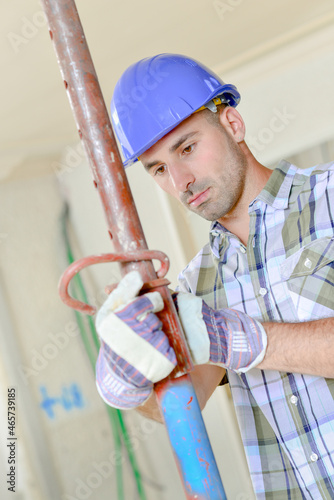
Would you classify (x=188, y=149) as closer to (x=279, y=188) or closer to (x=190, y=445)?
(x=279, y=188)

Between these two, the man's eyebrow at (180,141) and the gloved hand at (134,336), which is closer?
the gloved hand at (134,336)

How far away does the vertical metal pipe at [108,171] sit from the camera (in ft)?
3.01

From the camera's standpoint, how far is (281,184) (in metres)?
1.52

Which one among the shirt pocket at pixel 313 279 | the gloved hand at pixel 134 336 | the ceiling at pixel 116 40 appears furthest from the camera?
the ceiling at pixel 116 40

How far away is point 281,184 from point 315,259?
27 centimetres

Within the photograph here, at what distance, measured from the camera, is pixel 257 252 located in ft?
4.90

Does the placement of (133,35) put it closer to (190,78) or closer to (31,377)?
(190,78)

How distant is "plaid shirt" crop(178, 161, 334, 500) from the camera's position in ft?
4.48

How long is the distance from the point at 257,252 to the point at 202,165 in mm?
288

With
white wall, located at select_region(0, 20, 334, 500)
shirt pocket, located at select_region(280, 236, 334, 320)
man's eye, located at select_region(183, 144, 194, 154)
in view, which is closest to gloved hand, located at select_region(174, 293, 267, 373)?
shirt pocket, located at select_region(280, 236, 334, 320)

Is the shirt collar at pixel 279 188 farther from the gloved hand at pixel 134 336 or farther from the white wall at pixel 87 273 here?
the white wall at pixel 87 273

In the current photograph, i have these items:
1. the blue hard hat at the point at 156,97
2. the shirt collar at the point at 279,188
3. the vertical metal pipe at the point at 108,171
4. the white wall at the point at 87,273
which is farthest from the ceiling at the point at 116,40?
the vertical metal pipe at the point at 108,171

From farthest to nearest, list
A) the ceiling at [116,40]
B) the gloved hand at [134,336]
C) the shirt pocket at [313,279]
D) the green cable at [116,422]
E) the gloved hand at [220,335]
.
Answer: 1. the green cable at [116,422]
2. the ceiling at [116,40]
3. the shirt pocket at [313,279]
4. the gloved hand at [220,335]
5. the gloved hand at [134,336]

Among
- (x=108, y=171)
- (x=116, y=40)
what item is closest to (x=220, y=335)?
(x=108, y=171)
